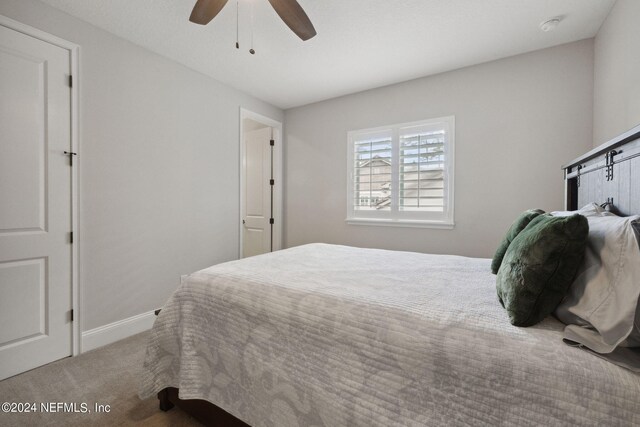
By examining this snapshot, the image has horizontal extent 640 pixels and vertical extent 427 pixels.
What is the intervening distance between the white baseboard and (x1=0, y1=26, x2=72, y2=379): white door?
4.9 inches

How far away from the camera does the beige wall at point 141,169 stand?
90.2 inches

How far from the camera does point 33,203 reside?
2027 millimetres

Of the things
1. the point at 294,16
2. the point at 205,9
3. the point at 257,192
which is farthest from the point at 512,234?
the point at 257,192

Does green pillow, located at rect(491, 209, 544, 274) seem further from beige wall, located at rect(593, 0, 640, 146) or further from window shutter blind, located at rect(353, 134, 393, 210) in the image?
window shutter blind, located at rect(353, 134, 393, 210)

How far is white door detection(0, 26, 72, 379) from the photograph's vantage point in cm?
191

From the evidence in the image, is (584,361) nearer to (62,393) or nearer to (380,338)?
(380,338)

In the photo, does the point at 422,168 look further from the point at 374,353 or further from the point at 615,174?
the point at 374,353

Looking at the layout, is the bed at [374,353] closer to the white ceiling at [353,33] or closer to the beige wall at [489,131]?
the beige wall at [489,131]

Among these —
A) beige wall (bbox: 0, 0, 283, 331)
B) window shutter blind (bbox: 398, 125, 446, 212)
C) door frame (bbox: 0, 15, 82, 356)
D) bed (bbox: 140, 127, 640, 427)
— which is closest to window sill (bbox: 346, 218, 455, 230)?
window shutter blind (bbox: 398, 125, 446, 212)

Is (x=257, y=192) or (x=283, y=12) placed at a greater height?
(x=283, y=12)

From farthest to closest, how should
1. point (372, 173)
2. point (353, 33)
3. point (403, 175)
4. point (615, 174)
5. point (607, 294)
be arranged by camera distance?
point (372, 173) → point (403, 175) → point (353, 33) → point (615, 174) → point (607, 294)

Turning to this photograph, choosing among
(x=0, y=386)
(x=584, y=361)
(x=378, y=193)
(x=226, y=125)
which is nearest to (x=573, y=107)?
(x=378, y=193)

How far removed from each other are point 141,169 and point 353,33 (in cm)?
229

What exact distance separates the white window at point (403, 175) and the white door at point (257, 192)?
4.44 feet
